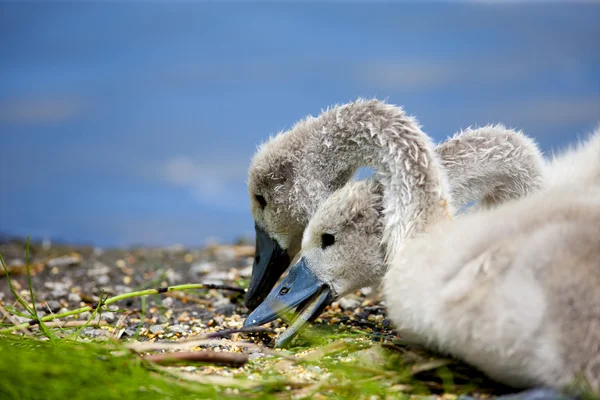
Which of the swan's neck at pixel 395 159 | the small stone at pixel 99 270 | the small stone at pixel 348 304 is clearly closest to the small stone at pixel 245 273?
the small stone at pixel 348 304

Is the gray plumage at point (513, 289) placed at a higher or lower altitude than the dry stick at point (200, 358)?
higher

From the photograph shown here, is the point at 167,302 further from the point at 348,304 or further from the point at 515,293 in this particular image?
the point at 515,293

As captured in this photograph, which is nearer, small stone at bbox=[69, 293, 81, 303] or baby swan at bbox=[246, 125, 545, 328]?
baby swan at bbox=[246, 125, 545, 328]

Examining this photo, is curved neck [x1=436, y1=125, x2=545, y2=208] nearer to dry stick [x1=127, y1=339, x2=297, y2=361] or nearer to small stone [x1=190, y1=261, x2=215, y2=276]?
dry stick [x1=127, y1=339, x2=297, y2=361]

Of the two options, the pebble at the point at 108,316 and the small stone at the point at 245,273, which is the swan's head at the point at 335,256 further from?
the small stone at the point at 245,273

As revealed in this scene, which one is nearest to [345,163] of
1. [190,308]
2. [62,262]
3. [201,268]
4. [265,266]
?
[265,266]

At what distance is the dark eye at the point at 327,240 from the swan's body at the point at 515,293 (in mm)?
576

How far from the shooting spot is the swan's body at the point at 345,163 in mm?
3717

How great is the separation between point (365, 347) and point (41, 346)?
1557 mm

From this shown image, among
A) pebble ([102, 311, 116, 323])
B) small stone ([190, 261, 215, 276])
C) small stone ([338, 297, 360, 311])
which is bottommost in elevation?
pebble ([102, 311, 116, 323])

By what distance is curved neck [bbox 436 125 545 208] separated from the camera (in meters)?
3.72

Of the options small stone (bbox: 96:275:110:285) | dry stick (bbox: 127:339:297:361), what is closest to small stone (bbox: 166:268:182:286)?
small stone (bbox: 96:275:110:285)

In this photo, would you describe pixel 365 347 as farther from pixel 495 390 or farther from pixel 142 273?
pixel 142 273

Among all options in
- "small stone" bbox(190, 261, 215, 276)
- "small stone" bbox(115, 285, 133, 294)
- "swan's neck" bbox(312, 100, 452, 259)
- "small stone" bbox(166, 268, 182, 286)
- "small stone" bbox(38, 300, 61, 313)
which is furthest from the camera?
"small stone" bbox(190, 261, 215, 276)
